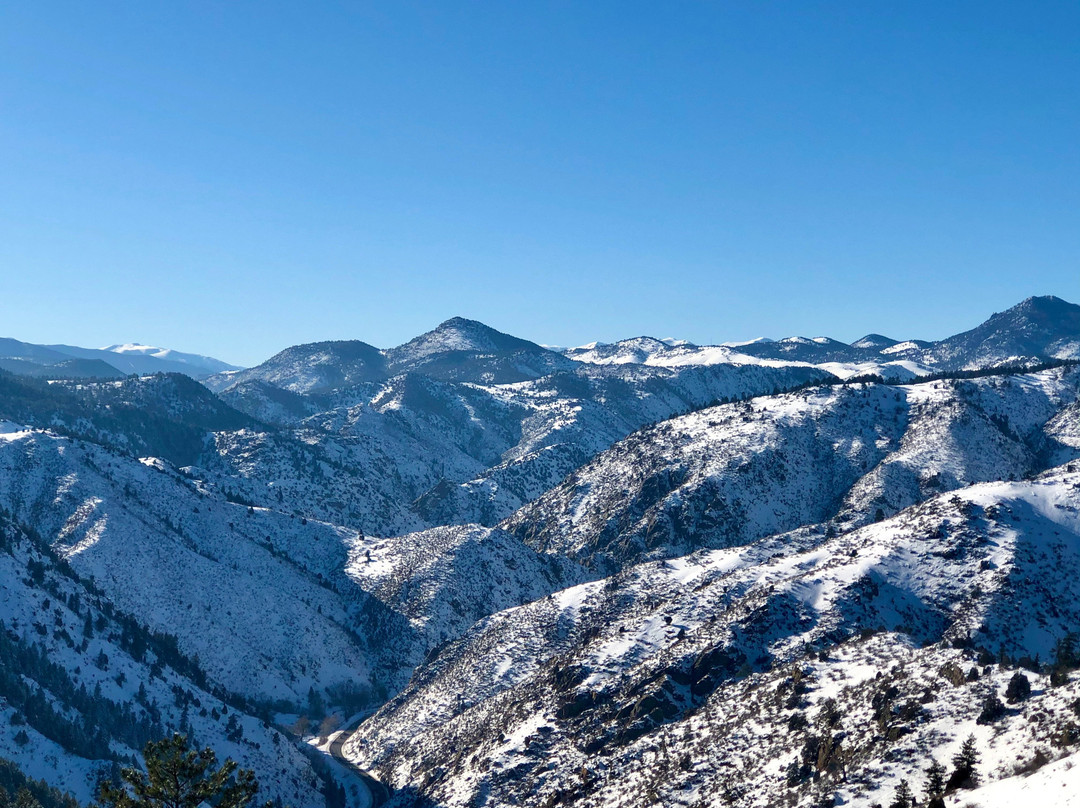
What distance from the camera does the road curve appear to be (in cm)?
13600

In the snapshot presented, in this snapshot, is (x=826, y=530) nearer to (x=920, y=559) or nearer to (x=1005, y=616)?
(x=920, y=559)

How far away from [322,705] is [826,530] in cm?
11008

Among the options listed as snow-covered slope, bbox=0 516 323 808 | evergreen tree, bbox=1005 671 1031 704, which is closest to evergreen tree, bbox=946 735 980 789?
evergreen tree, bbox=1005 671 1031 704

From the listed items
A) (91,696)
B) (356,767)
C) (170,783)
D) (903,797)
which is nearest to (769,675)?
(903,797)

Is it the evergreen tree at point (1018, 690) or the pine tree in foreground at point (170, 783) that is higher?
the pine tree in foreground at point (170, 783)

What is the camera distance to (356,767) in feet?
500

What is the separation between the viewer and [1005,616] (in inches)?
5202

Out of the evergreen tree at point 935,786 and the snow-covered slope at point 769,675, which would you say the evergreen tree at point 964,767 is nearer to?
the evergreen tree at point 935,786

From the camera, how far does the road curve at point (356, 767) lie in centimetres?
13600

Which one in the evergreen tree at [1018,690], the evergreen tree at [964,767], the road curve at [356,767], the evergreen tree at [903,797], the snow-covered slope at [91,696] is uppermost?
the evergreen tree at [1018,690]

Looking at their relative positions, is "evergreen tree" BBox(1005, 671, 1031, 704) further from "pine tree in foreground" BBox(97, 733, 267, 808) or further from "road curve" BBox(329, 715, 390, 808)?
"road curve" BBox(329, 715, 390, 808)

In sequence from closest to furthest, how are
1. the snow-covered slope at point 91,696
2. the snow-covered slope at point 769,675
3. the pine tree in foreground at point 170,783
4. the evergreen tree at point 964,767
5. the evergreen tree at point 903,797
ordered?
the pine tree in foreground at point 170,783 < the evergreen tree at point 903,797 < the evergreen tree at point 964,767 < the snow-covered slope at point 769,675 < the snow-covered slope at point 91,696

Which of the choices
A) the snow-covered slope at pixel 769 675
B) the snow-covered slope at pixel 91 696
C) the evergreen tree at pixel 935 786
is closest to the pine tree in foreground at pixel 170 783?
the evergreen tree at pixel 935 786

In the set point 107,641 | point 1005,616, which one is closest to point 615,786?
point 1005,616
